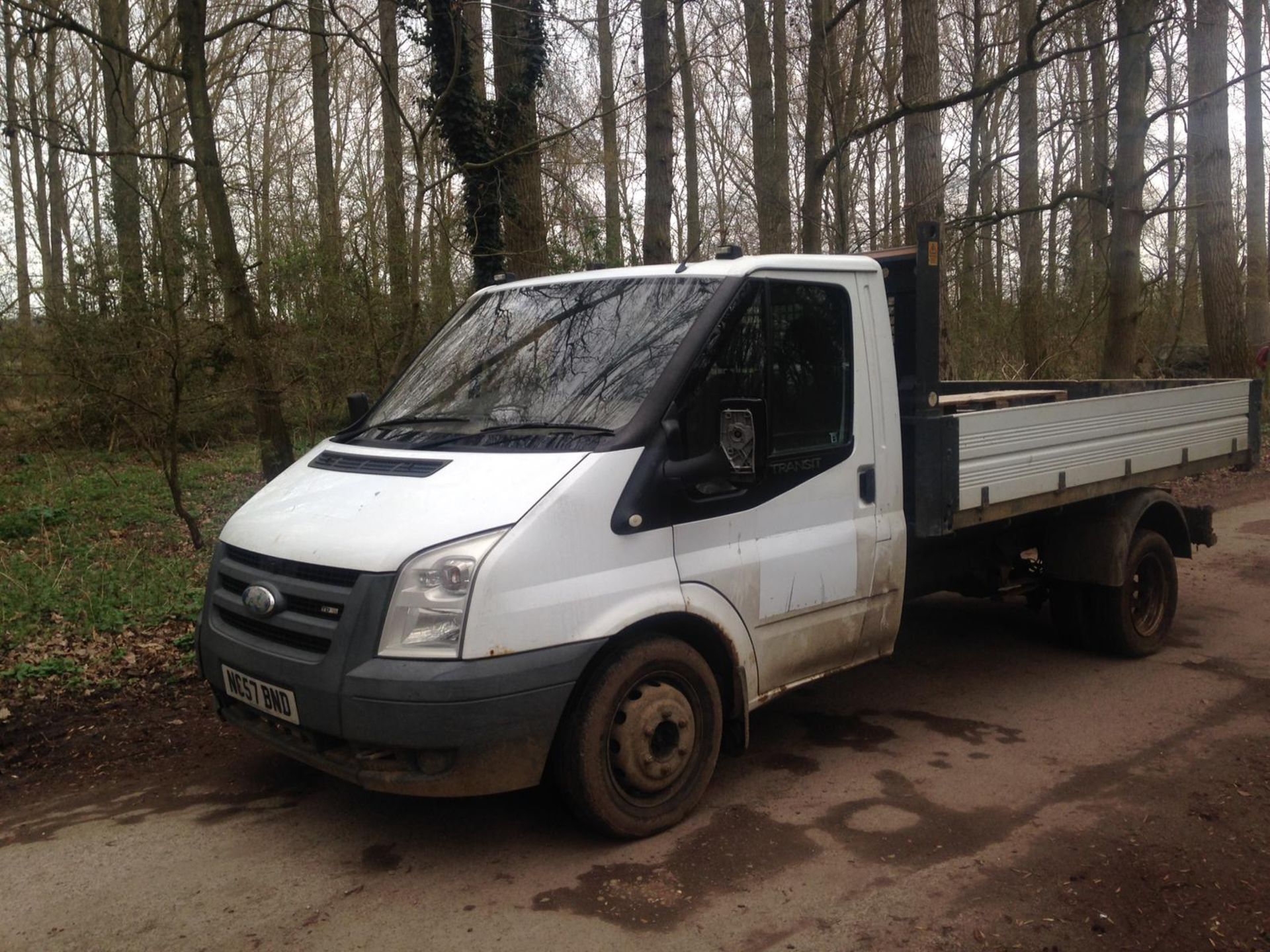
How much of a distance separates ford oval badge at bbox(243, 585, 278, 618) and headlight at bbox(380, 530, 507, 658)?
57 centimetres

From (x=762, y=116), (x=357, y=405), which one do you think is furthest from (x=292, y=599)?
(x=762, y=116)

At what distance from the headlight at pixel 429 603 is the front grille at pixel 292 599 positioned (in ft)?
0.64

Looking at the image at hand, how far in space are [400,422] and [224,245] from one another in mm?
4917

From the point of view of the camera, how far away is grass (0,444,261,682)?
6.65m

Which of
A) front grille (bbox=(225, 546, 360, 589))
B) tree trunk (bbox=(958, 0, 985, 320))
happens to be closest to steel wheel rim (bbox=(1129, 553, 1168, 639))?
front grille (bbox=(225, 546, 360, 589))

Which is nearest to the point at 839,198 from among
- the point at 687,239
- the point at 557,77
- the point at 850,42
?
the point at 850,42

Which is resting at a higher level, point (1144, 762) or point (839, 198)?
point (839, 198)

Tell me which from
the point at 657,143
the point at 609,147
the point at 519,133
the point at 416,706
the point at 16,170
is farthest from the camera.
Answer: the point at 16,170

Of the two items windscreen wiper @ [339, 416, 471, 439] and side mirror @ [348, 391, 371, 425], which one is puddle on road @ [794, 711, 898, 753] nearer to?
windscreen wiper @ [339, 416, 471, 439]

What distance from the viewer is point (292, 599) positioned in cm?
390

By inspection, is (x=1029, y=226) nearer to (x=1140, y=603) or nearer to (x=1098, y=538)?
(x=1140, y=603)

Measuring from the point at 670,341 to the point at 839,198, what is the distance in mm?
7561

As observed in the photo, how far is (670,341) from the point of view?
434cm

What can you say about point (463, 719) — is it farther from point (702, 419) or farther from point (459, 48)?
point (459, 48)
